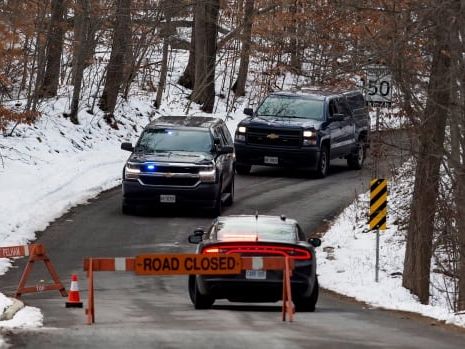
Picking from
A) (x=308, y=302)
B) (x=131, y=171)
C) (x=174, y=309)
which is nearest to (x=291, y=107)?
(x=131, y=171)

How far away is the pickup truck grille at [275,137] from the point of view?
103 feet

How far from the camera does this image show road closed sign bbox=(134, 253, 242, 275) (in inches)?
510

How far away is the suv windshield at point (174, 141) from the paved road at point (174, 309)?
1.48 m

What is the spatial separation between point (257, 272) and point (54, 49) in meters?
23.4

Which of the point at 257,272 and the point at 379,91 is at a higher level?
the point at 379,91

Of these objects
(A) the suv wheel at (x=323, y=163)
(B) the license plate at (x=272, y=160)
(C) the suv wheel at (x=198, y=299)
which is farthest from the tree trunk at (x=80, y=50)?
(C) the suv wheel at (x=198, y=299)

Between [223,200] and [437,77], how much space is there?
935cm

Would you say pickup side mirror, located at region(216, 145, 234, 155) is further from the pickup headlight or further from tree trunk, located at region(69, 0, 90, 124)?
tree trunk, located at region(69, 0, 90, 124)

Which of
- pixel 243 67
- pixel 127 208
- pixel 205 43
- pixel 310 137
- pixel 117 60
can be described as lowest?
pixel 127 208

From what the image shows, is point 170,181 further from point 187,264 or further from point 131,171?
point 187,264

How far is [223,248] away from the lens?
580 inches

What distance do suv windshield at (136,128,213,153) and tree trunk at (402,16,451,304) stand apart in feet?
22.3

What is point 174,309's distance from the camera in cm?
1526

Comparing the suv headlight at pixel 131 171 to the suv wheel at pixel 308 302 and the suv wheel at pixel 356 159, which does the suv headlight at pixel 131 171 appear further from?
the suv wheel at pixel 356 159
